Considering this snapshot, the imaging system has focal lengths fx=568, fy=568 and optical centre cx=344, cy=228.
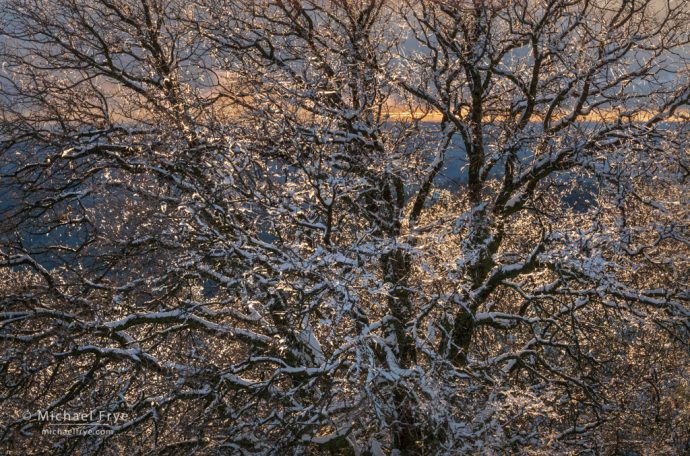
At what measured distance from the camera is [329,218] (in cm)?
556

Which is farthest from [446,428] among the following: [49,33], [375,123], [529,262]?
[49,33]

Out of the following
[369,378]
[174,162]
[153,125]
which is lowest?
[369,378]

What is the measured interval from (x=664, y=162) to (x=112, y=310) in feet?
22.0

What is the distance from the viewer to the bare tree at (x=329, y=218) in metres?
5.84

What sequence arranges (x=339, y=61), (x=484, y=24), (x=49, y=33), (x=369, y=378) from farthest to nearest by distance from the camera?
1. (x=49, y=33)
2. (x=339, y=61)
3. (x=484, y=24)
4. (x=369, y=378)

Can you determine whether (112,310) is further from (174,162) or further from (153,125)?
(153,125)

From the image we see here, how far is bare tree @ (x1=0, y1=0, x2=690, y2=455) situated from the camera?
584 centimetres

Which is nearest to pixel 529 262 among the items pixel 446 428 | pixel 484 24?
pixel 446 428

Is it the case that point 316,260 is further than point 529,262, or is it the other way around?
point 529,262

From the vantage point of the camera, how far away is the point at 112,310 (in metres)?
6.57

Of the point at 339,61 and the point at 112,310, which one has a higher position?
the point at 339,61

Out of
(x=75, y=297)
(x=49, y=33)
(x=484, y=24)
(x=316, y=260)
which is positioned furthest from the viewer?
(x=49, y=33)

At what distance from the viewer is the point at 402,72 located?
25.4ft

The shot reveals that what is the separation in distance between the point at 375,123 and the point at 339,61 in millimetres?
956
